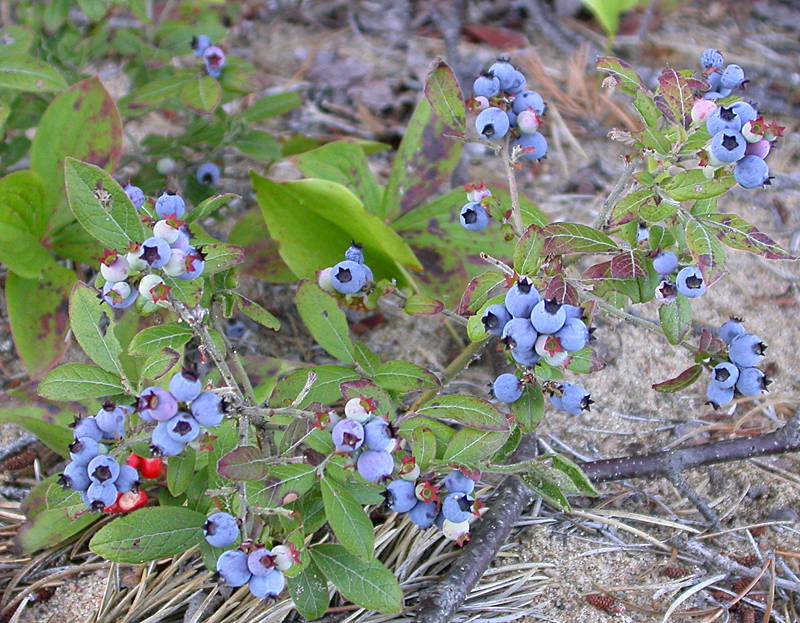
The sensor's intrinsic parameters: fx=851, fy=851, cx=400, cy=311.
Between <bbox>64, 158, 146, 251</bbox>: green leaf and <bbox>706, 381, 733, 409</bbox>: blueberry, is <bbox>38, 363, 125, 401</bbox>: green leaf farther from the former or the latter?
<bbox>706, 381, 733, 409</bbox>: blueberry

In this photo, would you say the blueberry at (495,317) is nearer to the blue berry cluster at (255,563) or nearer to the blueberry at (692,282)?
the blueberry at (692,282)

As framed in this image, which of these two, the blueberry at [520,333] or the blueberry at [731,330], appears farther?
the blueberry at [731,330]

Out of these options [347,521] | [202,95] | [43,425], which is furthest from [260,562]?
[202,95]

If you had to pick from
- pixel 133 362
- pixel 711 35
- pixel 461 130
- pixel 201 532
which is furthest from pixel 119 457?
pixel 711 35

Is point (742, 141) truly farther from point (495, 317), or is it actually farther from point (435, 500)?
point (435, 500)

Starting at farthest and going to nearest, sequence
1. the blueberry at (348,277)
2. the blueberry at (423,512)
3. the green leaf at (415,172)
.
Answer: the green leaf at (415,172)
the blueberry at (348,277)
the blueberry at (423,512)

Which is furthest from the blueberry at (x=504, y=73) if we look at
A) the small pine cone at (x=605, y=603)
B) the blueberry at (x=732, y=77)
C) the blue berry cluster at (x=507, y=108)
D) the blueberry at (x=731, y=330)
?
the small pine cone at (x=605, y=603)
